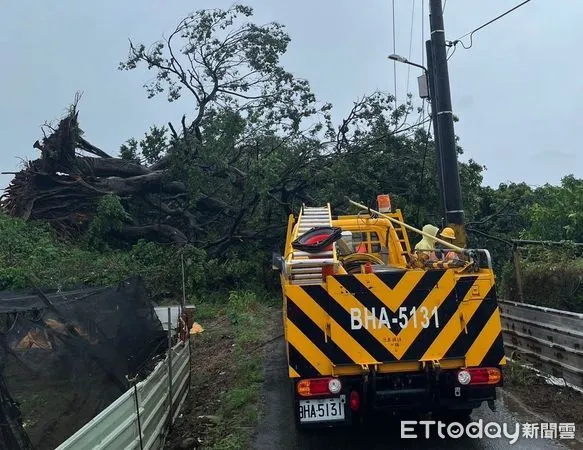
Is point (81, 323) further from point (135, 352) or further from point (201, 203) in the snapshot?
point (201, 203)

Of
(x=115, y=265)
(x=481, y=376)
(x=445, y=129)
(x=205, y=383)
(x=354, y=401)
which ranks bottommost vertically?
(x=205, y=383)

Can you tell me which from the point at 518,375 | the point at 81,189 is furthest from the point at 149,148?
the point at 518,375

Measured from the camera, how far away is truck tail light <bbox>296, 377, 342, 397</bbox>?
16.6ft

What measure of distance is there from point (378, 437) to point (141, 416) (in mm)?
2294

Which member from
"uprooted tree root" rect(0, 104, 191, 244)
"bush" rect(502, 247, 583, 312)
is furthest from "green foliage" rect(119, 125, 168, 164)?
"bush" rect(502, 247, 583, 312)

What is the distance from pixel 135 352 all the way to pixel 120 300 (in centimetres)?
61

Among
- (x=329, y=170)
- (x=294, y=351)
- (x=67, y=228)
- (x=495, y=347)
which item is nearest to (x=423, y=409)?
(x=495, y=347)

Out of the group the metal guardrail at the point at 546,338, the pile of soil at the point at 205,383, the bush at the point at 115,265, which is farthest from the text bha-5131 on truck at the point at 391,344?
the bush at the point at 115,265

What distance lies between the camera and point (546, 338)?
722 centimetres

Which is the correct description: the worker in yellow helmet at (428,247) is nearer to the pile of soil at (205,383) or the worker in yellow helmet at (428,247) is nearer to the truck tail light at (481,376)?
the truck tail light at (481,376)

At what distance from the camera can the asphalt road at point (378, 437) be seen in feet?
17.5

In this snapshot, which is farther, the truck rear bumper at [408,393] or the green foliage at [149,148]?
the green foliage at [149,148]

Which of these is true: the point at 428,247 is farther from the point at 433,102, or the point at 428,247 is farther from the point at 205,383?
the point at 433,102

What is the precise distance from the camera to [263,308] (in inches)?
578
